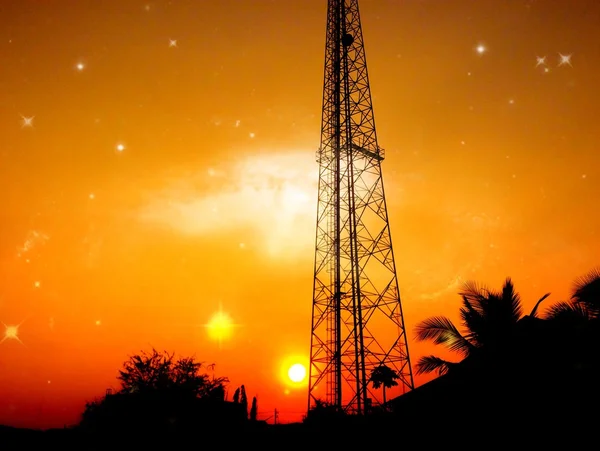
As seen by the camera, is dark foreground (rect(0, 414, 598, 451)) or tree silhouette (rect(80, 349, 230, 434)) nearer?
dark foreground (rect(0, 414, 598, 451))

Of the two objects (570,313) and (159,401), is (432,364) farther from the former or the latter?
(159,401)

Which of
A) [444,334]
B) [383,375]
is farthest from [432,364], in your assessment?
[383,375]

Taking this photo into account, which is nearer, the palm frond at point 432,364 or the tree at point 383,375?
the palm frond at point 432,364

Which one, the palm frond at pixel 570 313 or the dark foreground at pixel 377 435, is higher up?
the palm frond at pixel 570 313

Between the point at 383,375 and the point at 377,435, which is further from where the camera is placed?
the point at 383,375

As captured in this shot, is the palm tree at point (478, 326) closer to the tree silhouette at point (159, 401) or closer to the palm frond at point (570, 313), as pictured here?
the palm frond at point (570, 313)

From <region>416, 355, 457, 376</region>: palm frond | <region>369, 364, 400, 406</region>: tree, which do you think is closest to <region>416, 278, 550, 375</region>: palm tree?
<region>416, 355, 457, 376</region>: palm frond

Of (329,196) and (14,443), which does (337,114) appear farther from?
(14,443)

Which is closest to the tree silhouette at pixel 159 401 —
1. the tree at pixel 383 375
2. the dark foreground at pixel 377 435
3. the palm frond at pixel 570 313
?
the dark foreground at pixel 377 435

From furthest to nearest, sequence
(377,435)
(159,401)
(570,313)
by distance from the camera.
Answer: (159,401) < (377,435) < (570,313)

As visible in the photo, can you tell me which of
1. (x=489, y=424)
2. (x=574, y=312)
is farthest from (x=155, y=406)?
(x=574, y=312)

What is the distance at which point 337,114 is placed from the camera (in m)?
23.2

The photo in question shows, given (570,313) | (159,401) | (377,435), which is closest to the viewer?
(570,313)

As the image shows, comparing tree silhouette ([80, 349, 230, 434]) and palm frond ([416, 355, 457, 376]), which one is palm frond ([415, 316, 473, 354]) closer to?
palm frond ([416, 355, 457, 376])
